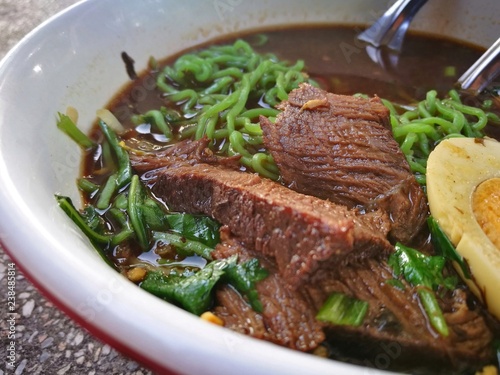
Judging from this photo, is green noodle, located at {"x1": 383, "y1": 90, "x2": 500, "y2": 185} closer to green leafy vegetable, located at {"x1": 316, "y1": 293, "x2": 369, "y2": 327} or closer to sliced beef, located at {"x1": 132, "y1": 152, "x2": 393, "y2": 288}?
sliced beef, located at {"x1": 132, "y1": 152, "x2": 393, "y2": 288}

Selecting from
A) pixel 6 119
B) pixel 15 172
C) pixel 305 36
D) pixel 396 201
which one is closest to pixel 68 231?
pixel 15 172

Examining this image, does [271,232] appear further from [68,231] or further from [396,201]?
[68,231]

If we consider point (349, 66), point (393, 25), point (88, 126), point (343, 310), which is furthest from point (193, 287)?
point (393, 25)

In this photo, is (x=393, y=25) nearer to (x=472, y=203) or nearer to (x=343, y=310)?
(x=472, y=203)

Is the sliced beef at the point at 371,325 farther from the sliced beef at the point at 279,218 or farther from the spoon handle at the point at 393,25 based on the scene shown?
the spoon handle at the point at 393,25

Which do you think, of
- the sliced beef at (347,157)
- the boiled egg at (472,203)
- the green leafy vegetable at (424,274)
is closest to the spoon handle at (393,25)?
the sliced beef at (347,157)

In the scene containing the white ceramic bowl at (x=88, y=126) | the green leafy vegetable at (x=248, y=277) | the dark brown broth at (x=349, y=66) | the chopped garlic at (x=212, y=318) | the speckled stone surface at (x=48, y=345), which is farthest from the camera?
the dark brown broth at (x=349, y=66)
